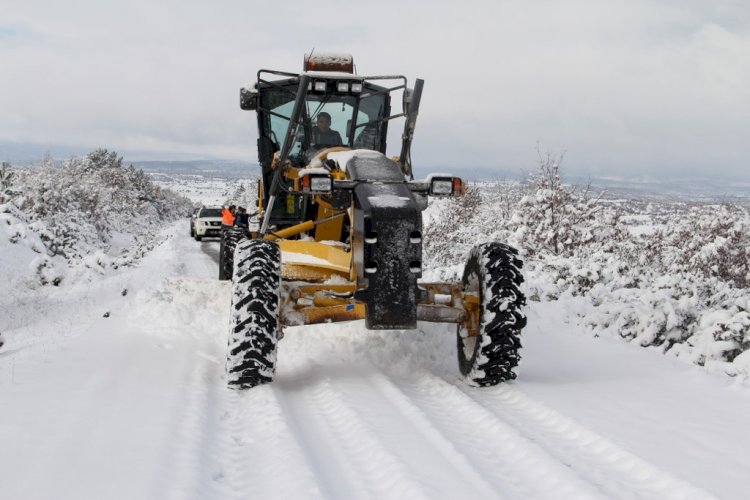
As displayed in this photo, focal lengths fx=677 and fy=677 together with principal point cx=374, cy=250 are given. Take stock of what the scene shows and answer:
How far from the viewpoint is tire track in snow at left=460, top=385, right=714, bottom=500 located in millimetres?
3572

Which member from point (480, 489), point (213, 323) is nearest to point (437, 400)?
point (480, 489)

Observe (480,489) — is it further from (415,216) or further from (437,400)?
(415,216)

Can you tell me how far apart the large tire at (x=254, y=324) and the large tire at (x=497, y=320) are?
170 centimetres

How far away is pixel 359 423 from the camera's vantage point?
4.60 meters

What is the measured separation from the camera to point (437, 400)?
17.4ft

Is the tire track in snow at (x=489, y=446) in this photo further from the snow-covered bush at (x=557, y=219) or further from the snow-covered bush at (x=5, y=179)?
the snow-covered bush at (x=5, y=179)

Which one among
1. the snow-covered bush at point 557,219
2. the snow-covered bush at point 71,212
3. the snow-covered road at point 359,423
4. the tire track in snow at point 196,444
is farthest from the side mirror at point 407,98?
the snow-covered bush at point 71,212

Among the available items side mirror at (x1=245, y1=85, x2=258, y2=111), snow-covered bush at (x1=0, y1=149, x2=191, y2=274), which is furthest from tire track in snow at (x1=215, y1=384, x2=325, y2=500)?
snow-covered bush at (x1=0, y1=149, x2=191, y2=274)

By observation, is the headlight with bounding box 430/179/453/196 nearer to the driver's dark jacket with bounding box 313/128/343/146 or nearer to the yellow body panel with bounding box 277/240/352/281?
the yellow body panel with bounding box 277/240/352/281

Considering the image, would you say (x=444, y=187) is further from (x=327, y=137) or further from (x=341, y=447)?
(x=341, y=447)

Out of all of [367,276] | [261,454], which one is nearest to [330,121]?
[367,276]

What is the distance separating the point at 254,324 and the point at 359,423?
1302 millimetres

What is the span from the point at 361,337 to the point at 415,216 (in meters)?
2.30

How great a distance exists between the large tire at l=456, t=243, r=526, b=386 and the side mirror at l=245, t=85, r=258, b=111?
3.59 metres
